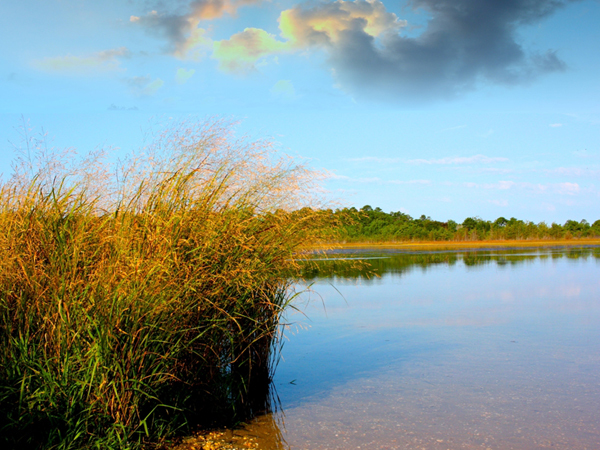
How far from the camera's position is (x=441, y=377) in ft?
16.9

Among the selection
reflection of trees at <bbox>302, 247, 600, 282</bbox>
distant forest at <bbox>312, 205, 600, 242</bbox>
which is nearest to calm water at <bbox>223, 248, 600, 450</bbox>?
reflection of trees at <bbox>302, 247, 600, 282</bbox>

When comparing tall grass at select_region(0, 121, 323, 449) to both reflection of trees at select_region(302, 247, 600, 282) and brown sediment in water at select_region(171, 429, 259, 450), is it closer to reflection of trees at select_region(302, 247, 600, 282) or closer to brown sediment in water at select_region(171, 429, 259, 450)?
brown sediment in water at select_region(171, 429, 259, 450)

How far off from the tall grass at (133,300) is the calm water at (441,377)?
2.66 feet

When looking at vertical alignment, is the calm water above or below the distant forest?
below

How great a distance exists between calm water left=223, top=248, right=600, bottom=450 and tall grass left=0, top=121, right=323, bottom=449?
0.81 m

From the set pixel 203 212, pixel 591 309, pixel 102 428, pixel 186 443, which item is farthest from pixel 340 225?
pixel 591 309

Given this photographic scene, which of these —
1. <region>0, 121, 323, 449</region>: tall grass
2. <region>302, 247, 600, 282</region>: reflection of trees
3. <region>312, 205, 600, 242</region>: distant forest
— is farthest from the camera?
<region>312, 205, 600, 242</region>: distant forest

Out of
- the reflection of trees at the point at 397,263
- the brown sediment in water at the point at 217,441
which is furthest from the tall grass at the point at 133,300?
the reflection of trees at the point at 397,263

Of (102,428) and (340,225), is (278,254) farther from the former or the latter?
(102,428)

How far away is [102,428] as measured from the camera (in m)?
3.08

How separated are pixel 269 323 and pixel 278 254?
2.34 ft

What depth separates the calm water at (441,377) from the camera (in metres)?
3.76

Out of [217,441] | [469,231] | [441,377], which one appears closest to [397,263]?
[441,377]

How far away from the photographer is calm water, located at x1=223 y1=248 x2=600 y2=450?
3.76m
